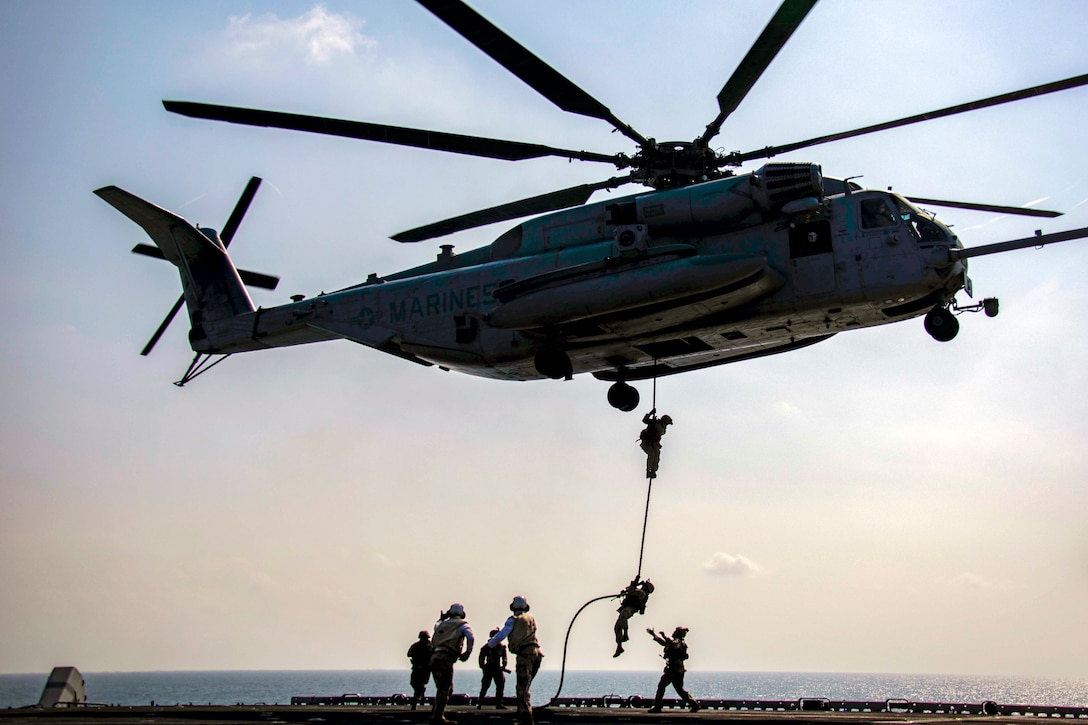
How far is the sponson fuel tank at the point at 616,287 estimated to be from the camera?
16906 millimetres

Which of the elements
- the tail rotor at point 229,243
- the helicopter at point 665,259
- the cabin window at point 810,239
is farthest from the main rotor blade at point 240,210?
the cabin window at point 810,239

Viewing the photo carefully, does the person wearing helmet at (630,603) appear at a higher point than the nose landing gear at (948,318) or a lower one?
lower

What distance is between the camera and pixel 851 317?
17.6 m

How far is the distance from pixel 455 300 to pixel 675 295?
5136 mm

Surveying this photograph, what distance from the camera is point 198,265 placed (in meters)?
24.7

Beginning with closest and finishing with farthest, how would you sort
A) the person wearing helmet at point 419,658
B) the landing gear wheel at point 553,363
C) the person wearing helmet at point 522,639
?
the person wearing helmet at point 522,639, the person wearing helmet at point 419,658, the landing gear wheel at point 553,363

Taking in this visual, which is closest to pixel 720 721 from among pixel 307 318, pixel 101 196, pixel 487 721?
pixel 487 721

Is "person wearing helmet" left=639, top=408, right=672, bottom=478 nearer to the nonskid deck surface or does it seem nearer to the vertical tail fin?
the nonskid deck surface

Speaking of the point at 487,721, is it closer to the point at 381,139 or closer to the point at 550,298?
the point at 550,298

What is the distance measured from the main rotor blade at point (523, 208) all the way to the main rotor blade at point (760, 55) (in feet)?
8.45

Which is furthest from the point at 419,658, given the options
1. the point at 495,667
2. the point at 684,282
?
the point at 684,282

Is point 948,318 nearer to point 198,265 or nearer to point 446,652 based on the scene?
point 446,652

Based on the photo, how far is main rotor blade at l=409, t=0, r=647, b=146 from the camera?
14750 millimetres

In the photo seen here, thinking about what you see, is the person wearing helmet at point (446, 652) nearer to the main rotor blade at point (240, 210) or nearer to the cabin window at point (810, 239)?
the cabin window at point (810, 239)
